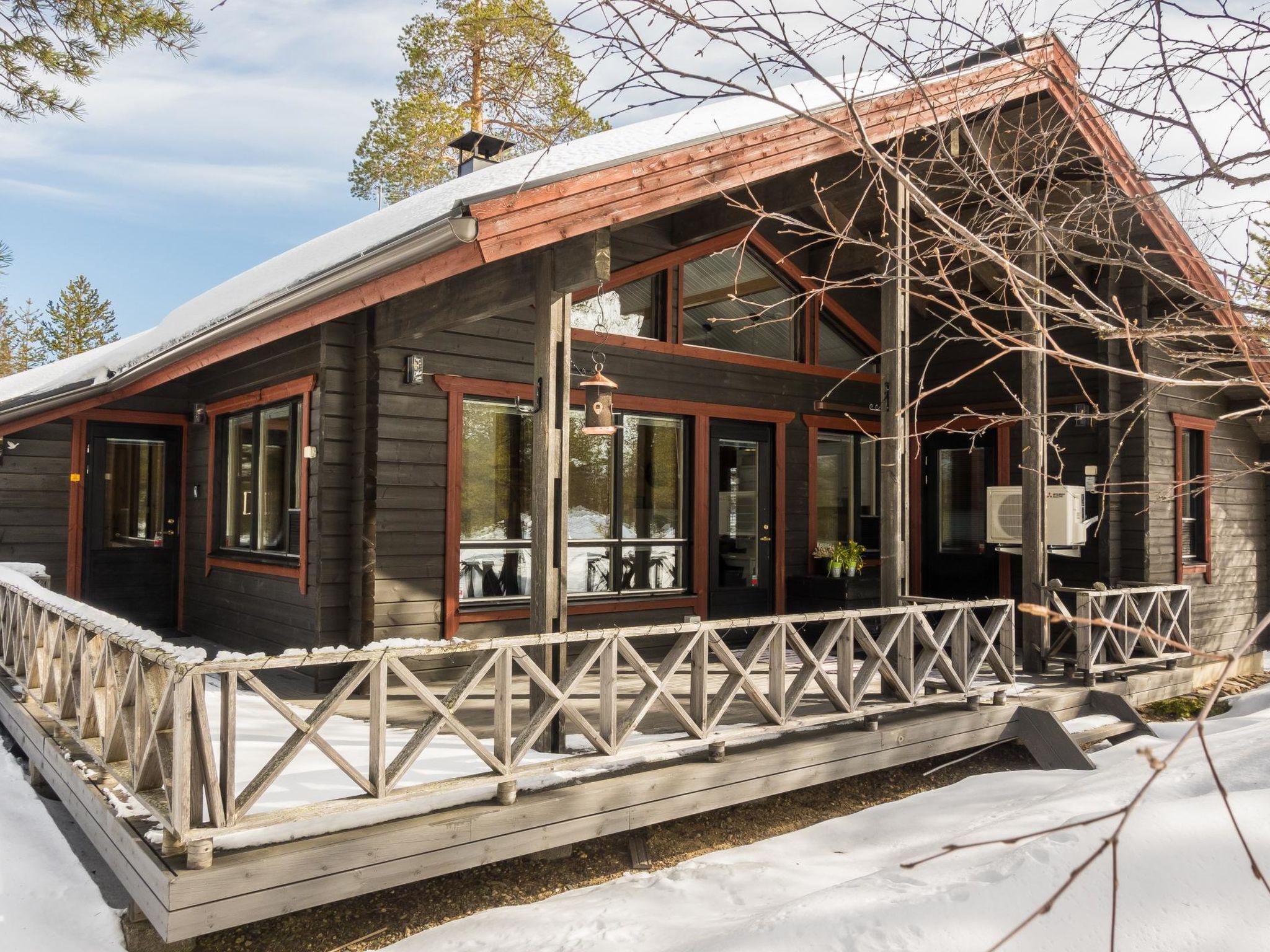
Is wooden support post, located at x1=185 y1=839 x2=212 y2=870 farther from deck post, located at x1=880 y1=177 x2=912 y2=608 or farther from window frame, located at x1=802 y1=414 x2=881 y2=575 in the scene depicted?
window frame, located at x1=802 y1=414 x2=881 y2=575

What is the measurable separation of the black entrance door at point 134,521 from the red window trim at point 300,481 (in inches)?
34.6

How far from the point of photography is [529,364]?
6.99 m

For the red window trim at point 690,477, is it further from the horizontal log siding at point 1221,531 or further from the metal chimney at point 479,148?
the horizontal log siding at point 1221,531

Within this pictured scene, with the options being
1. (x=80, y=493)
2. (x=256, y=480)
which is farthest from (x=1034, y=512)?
(x=80, y=493)

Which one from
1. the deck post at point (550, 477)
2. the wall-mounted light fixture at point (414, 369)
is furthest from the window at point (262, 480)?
the deck post at point (550, 477)

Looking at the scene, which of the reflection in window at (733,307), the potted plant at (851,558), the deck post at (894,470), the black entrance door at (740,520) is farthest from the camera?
the potted plant at (851,558)

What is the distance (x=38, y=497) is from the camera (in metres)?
8.72

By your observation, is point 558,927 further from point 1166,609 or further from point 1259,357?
point 1166,609

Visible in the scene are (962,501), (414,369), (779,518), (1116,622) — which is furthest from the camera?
(962,501)

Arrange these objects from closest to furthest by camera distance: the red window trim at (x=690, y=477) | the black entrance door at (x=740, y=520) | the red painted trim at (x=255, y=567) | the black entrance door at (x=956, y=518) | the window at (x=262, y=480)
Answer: the red window trim at (x=690, y=477)
the red painted trim at (x=255, y=567)
the window at (x=262, y=480)
the black entrance door at (x=740, y=520)
the black entrance door at (x=956, y=518)

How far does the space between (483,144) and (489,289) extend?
16.2 feet

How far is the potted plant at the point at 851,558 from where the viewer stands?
28.6 feet

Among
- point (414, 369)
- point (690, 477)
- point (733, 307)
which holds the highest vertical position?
point (733, 307)

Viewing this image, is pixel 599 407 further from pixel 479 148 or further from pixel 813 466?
pixel 479 148
